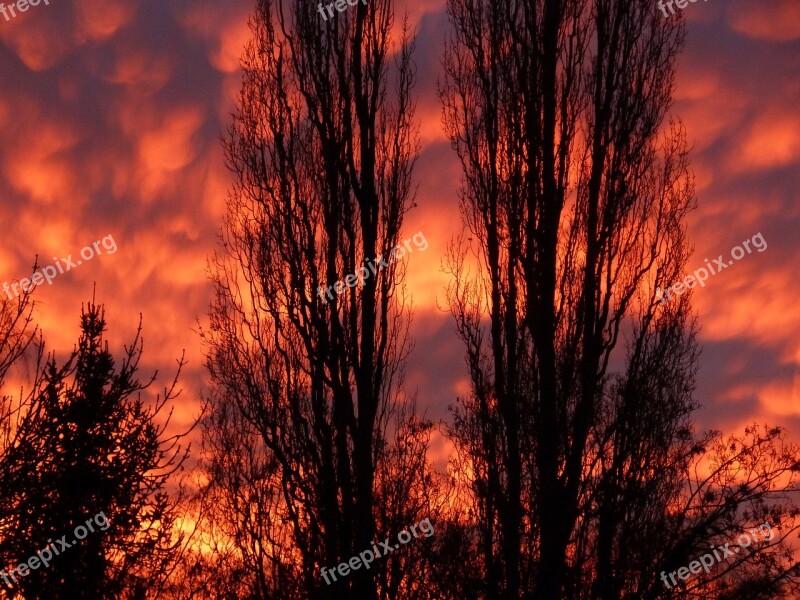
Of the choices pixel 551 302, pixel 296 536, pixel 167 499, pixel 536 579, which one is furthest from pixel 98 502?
pixel 551 302

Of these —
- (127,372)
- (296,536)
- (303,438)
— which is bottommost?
(296,536)

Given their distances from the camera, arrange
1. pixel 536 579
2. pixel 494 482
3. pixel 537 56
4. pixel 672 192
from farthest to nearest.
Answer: pixel 672 192 < pixel 494 482 < pixel 537 56 < pixel 536 579

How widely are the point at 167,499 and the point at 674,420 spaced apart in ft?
27.0

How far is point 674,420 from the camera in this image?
14.6m

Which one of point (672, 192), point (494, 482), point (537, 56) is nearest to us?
point (537, 56)

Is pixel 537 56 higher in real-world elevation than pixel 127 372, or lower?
higher

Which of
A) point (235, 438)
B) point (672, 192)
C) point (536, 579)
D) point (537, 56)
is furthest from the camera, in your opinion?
point (235, 438)

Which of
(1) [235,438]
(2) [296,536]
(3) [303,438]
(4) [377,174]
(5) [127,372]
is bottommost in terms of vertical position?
(2) [296,536]

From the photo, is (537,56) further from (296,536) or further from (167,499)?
(167,499)

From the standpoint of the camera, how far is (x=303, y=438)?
10.8 meters

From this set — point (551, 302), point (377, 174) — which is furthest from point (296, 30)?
point (551, 302)

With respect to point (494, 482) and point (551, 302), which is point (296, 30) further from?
point (494, 482)

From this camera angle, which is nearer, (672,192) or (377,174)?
(377,174)

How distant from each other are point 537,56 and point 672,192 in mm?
4071
